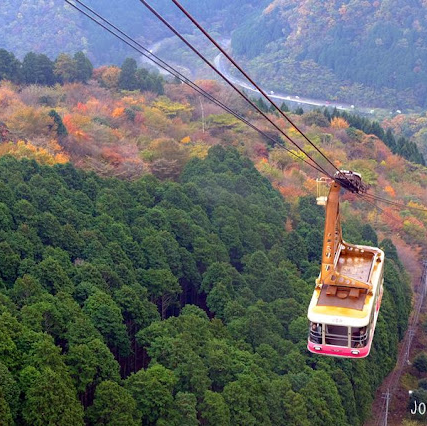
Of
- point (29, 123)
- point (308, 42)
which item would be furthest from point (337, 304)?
point (308, 42)

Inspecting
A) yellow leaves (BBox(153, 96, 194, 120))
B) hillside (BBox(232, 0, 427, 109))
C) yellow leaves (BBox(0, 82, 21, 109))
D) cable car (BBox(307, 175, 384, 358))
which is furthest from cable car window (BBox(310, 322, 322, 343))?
hillside (BBox(232, 0, 427, 109))

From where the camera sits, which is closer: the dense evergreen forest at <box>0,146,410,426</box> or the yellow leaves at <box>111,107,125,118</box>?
the dense evergreen forest at <box>0,146,410,426</box>

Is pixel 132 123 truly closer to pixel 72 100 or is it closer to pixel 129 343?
pixel 72 100

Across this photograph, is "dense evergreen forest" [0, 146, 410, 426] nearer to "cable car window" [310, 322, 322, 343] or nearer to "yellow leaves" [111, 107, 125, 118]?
"cable car window" [310, 322, 322, 343]

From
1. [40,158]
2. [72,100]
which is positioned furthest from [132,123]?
[40,158]

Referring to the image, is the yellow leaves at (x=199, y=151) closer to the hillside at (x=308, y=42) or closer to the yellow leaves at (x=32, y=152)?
the yellow leaves at (x=32, y=152)

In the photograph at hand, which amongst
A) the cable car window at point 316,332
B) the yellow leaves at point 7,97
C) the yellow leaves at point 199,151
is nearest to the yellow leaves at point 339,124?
the yellow leaves at point 199,151

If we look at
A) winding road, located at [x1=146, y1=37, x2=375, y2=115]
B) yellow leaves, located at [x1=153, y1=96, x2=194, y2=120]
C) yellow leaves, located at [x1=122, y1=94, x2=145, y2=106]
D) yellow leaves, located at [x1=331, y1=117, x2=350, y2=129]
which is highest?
yellow leaves, located at [x1=122, y1=94, x2=145, y2=106]
